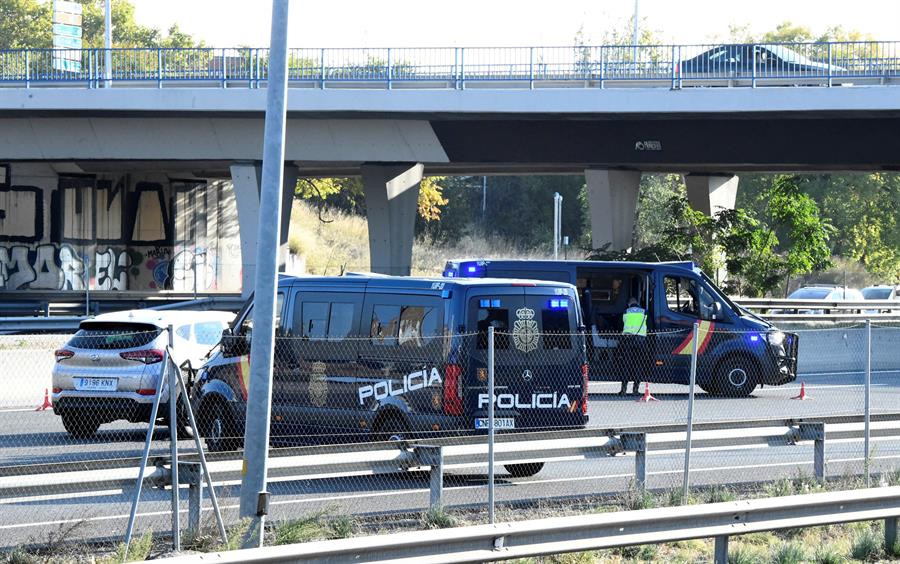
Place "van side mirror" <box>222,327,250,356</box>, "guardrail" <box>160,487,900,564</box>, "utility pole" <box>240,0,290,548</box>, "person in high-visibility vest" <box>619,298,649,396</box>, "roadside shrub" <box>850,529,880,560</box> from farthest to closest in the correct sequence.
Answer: "person in high-visibility vest" <box>619,298,649,396</box>, "van side mirror" <box>222,327,250,356</box>, "roadside shrub" <box>850,529,880,560</box>, "utility pole" <box>240,0,290,548</box>, "guardrail" <box>160,487,900,564</box>

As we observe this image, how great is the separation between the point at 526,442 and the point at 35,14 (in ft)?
297

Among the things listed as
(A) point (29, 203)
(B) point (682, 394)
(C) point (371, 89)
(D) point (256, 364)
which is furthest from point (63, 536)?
(A) point (29, 203)

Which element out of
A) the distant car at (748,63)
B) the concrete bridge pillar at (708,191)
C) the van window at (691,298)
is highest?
the distant car at (748,63)

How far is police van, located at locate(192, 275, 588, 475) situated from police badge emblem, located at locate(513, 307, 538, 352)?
0.01 metres

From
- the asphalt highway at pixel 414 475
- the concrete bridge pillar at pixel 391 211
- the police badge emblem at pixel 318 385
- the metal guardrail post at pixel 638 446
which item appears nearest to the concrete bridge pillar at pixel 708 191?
the concrete bridge pillar at pixel 391 211

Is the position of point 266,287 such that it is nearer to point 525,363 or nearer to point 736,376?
point 525,363

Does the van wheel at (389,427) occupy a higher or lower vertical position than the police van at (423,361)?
lower

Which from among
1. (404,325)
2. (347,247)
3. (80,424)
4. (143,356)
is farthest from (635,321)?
(347,247)

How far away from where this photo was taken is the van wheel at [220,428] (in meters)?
14.3

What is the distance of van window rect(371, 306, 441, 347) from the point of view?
13.1m

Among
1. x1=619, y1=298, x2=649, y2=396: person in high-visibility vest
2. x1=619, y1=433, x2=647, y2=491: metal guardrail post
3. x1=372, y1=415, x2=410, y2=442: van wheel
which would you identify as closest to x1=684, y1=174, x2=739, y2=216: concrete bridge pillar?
x1=619, y1=298, x2=649, y2=396: person in high-visibility vest

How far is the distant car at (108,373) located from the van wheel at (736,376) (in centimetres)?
930

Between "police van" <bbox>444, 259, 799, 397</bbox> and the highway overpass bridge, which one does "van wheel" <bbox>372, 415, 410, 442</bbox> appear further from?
the highway overpass bridge

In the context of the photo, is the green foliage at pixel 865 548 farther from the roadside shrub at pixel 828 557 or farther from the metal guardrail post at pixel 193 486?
the metal guardrail post at pixel 193 486
